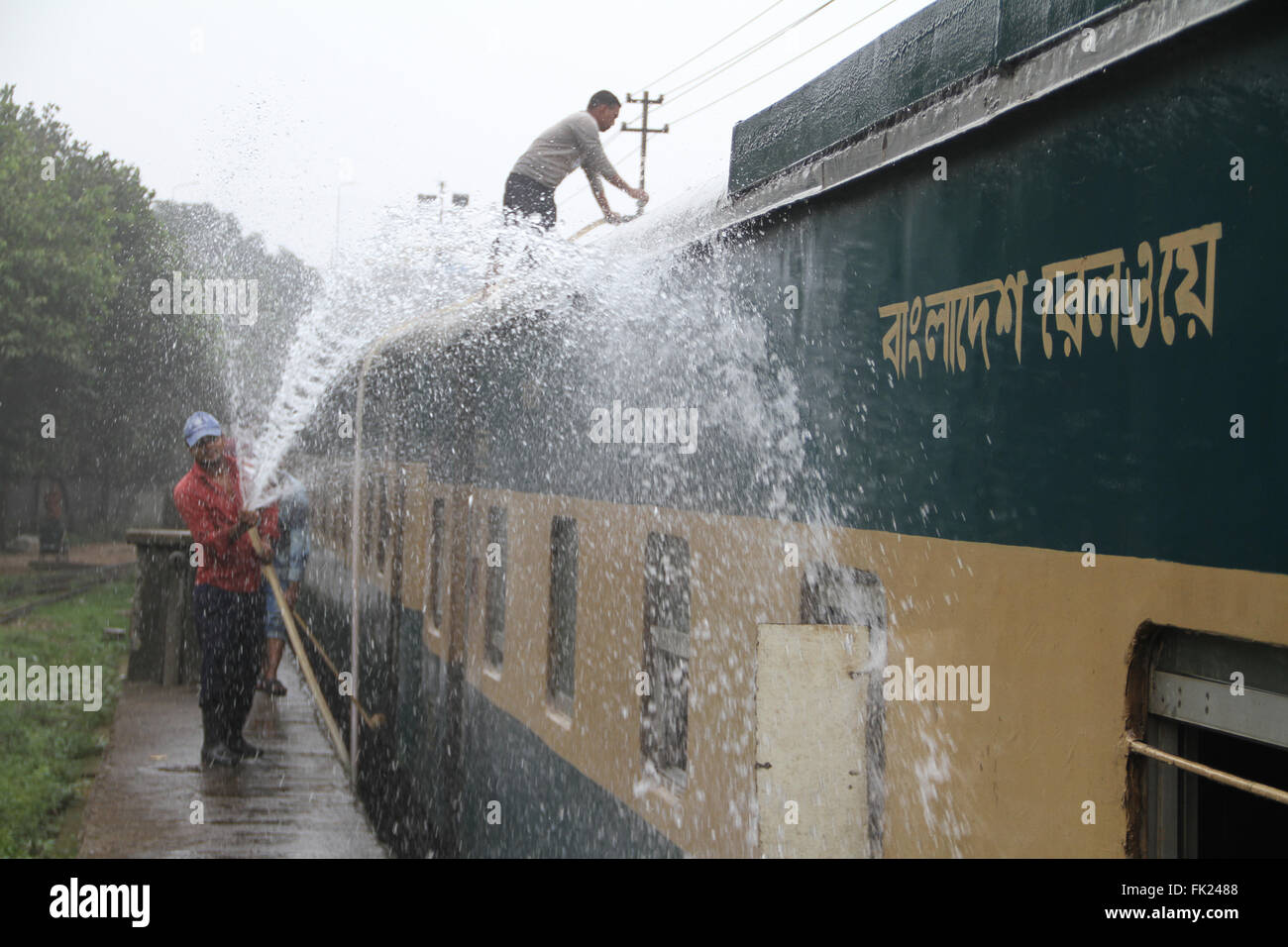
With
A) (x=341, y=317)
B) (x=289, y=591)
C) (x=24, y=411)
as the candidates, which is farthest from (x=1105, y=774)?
(x=24, y=411)

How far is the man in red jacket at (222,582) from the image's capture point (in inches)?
330

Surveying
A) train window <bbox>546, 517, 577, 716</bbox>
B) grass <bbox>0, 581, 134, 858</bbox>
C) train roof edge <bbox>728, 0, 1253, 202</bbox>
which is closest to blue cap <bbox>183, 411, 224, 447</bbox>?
train window <bbox>546, 517, 577, 716</bbox>

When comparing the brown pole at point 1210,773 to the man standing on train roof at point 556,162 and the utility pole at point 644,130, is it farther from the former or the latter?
the utility pole at point 644,130

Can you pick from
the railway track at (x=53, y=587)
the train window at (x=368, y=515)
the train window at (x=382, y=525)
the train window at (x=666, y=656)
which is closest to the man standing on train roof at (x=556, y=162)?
the train window at (x=666, y=656)

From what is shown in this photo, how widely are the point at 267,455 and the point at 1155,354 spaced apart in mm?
8587

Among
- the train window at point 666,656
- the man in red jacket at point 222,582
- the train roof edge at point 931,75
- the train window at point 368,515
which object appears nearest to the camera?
the train roof edge at point 931,75

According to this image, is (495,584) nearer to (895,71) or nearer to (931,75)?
(895,71)

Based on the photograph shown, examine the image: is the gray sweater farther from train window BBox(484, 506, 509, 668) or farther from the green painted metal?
the green painted metal

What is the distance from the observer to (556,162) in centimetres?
812

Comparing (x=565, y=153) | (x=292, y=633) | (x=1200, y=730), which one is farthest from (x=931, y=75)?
(x=292, y=633)

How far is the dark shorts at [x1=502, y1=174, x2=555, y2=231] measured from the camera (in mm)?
8125

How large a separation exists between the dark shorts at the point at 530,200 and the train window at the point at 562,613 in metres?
2.11

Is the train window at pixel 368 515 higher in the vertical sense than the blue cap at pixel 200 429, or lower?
lower

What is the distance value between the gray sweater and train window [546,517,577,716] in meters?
2.36
